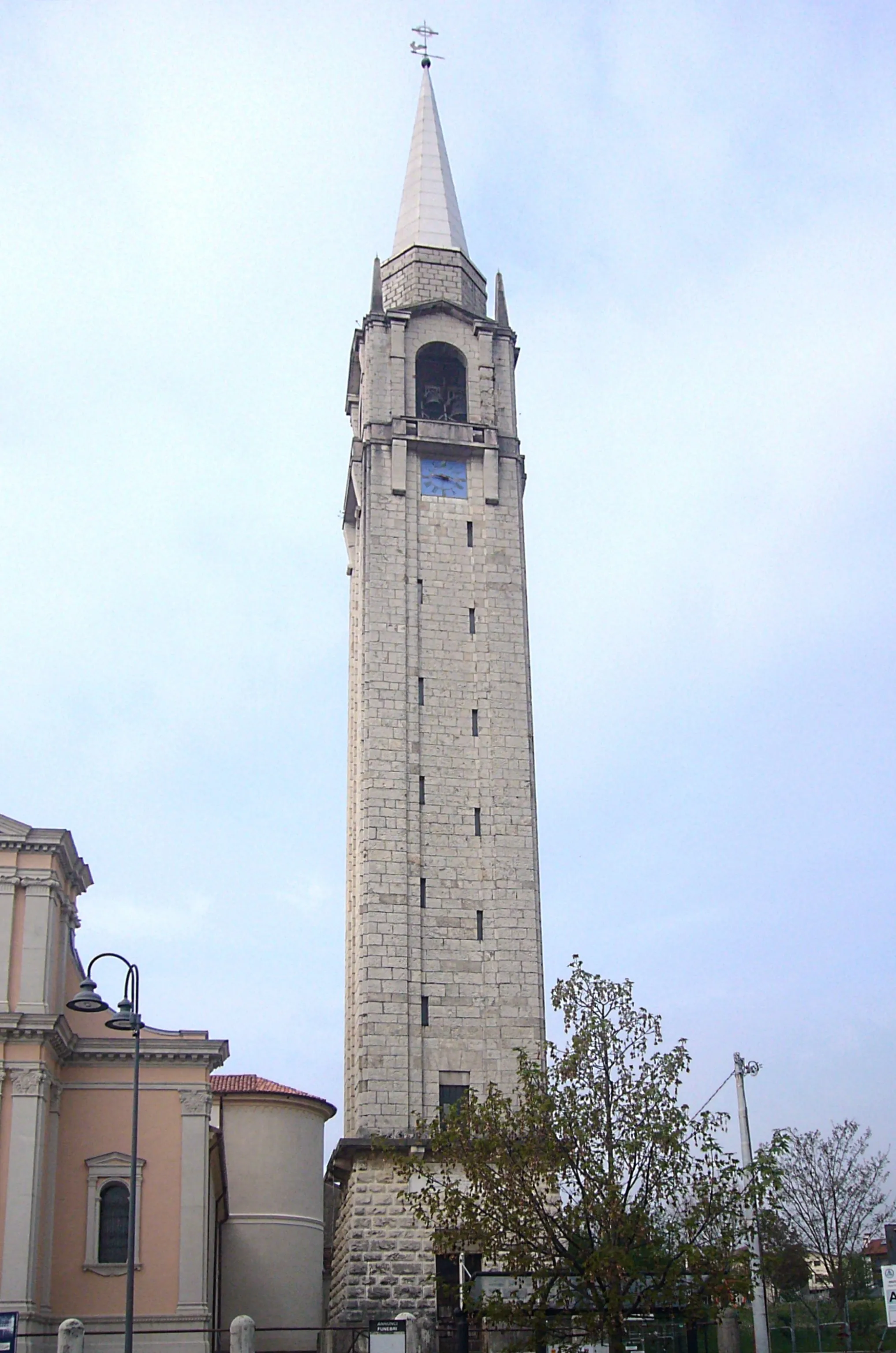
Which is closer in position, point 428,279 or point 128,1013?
point 128,1013

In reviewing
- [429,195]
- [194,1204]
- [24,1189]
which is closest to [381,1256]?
[194,1204]

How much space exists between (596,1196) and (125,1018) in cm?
900

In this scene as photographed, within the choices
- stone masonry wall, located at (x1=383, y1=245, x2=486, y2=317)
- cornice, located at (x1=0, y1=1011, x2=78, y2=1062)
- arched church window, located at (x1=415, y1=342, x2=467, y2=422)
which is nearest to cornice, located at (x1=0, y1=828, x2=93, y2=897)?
cornice, located at (x1=0, y1=1011, x2=78, y2=1062)

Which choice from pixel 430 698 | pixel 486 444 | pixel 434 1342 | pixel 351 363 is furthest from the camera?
pixel 351 363

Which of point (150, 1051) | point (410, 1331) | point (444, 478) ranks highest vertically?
point (444, 478)

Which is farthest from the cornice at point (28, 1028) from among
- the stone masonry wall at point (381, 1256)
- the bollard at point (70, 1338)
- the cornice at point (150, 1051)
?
the stone masonry wall at point (381, 1256)

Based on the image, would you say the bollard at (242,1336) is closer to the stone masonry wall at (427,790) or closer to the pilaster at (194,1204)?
the pilaster at (194,1204)

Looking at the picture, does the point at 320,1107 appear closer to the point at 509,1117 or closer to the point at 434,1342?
the point at 434,1342

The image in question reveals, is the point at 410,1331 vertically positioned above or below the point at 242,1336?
below

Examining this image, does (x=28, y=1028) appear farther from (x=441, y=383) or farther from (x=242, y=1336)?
(x=441, y=383)

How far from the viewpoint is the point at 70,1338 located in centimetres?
2744

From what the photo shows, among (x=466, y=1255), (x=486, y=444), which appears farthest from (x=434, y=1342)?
(x=486, y=444)

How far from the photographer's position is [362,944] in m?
39.7

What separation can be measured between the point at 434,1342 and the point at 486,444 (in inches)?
1053
